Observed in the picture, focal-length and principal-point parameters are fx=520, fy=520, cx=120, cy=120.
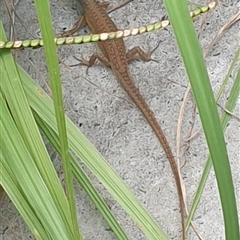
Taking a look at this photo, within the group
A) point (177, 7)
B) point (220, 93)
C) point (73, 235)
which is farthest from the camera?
point (220, 93)

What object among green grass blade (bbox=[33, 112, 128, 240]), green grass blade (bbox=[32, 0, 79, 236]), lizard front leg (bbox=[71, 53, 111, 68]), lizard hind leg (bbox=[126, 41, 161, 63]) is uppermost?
lizard front leg (bbox=[71, 53, 111, 68])

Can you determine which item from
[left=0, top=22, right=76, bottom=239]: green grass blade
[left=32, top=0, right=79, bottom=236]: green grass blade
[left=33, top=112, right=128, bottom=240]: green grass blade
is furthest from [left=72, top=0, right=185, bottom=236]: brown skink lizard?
[left=32, top=0, right=79, bottom=236]: green grass blade

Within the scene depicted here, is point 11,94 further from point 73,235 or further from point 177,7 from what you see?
point 177,7

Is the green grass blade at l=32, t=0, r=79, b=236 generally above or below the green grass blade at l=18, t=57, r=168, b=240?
above

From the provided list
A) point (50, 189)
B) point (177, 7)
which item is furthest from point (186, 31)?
point (50, 189)

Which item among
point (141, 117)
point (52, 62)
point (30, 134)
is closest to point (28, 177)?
Answer: point (30, 134)

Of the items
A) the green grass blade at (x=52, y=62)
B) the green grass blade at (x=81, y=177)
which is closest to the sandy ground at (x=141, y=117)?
the green grass blade at (x=81, y=177)

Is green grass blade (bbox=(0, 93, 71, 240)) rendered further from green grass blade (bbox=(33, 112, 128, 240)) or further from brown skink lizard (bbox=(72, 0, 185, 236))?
brown skink lizard (bbox=(72, 0, 185, 236))

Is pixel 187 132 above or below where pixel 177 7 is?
below
